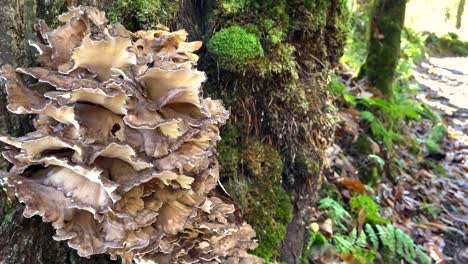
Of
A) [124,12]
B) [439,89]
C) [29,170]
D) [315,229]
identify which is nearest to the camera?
[29,170]

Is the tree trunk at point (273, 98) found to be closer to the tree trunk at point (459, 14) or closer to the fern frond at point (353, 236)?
the fern frond at point (353, 236)

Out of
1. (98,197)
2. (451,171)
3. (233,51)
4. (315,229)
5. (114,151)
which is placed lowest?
(451,171)

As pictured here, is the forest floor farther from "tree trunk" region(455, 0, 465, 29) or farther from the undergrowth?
"tree trunk" region(455, 0, 465, 29)

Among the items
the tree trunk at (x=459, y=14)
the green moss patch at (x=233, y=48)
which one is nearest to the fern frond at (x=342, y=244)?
the green moss patch at (x=233, y=48)

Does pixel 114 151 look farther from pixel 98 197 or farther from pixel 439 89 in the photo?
pixel 439 89

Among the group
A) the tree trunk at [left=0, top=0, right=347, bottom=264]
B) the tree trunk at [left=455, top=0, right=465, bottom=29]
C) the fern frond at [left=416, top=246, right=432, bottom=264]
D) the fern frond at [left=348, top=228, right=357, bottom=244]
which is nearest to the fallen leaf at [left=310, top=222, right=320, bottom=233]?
the fern frond at [left=348, top=228, right=357, bottom=244]

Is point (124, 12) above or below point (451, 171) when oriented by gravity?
above

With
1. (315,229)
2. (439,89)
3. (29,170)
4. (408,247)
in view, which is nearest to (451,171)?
(408,247)
